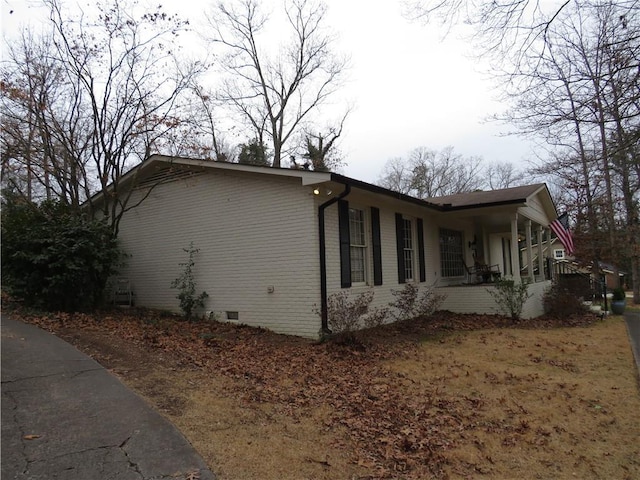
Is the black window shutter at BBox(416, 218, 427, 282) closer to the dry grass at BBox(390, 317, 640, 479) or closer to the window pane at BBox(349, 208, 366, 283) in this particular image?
the window pane at BBox(349, 208, 366, 283)

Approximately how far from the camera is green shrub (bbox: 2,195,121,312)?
9.30 m

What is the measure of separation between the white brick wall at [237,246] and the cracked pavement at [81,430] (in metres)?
4.18

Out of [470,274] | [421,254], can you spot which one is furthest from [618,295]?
[421,254]

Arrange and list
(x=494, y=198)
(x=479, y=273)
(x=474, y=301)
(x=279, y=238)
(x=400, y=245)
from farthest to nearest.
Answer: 1. (x=479, y=273)
2. (x=494, y=198)
3. (x=474, y=301)
4. (x=400, y=245)
5. (x=279, y=238)

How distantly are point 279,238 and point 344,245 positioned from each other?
1.41m

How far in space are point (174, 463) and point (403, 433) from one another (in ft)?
7.08

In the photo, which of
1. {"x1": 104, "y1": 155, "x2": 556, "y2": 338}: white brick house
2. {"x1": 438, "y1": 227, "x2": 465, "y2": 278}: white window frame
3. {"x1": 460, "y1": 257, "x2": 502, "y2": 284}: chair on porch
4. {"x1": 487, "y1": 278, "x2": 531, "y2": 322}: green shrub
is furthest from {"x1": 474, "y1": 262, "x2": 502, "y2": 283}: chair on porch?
{"x1": 487, "y1": 278, "x2": 531, "y2": 322}: green shrub

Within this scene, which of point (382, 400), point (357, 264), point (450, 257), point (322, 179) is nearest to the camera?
point (382, 400)

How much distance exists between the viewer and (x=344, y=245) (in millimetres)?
9562

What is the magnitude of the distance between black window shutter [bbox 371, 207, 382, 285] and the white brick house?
3 cm

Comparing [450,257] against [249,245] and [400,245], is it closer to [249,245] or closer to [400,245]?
[400,245]

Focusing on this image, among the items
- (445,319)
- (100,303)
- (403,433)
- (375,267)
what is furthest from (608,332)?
(100,303)

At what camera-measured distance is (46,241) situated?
30.7 feet

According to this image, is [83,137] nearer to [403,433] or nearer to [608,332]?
[403,433]
